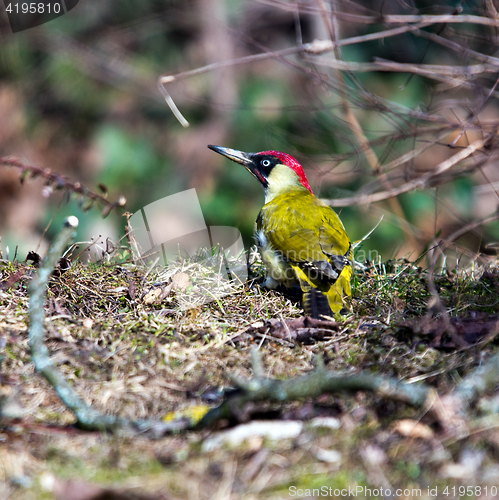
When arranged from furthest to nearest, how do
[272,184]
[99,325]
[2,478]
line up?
[272,184] → [99,325] → [2,478]

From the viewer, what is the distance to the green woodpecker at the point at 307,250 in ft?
9.95

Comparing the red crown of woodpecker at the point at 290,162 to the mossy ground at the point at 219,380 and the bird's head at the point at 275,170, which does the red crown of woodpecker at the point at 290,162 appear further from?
the mossy ground at the point at 219,380

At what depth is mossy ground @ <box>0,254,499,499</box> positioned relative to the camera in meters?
1.62

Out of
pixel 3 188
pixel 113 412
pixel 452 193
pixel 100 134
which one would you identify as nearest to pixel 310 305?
pixel 113 412

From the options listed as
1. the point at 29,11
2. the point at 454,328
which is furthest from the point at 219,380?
the point at 29,11

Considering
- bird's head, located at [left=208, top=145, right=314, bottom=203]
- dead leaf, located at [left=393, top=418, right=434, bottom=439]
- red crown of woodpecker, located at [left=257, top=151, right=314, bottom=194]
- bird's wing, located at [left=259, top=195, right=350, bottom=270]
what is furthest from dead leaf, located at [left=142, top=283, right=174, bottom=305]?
red crown of woodpecker, located at [left=257, top=151, right=314, bottom=194]

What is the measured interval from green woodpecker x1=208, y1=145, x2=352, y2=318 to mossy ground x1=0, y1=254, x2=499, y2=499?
138 mm

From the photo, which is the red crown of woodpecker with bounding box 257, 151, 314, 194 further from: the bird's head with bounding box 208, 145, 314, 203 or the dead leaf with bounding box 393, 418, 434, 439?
the dead leaf with bounding box 393, 418, 434, 439

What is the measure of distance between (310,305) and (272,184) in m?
1.78

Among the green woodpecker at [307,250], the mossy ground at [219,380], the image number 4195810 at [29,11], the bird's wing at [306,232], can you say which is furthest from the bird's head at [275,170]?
the image number 4195810 at [29,11]

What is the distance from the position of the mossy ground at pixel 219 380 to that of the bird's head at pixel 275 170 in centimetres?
132

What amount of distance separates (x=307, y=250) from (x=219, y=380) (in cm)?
126

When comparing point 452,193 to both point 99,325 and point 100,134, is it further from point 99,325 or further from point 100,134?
point 99,325

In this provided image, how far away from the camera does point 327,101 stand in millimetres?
7027
